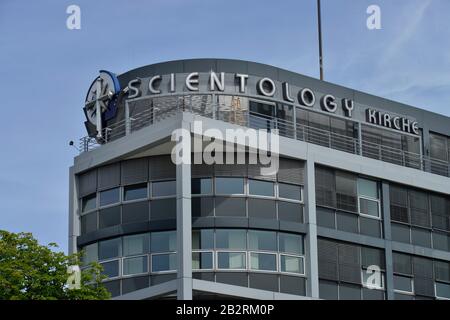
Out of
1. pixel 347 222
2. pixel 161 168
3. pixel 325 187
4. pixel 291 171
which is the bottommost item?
pixel 347 222

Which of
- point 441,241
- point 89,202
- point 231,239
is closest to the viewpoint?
point 231,239

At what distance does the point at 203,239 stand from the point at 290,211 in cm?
394

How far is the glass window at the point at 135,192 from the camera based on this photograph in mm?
41031

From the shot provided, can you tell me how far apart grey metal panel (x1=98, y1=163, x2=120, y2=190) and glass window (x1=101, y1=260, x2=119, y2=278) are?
122 inches

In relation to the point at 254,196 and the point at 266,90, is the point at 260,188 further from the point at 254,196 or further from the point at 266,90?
the point at 266,90

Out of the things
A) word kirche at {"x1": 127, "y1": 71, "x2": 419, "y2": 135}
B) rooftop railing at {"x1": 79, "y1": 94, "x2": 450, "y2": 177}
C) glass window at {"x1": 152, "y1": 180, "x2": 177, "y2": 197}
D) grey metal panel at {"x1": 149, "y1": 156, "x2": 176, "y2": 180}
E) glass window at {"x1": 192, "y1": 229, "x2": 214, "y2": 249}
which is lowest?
glass window at {"x1": 192, "y1": 229, "x2": 214, "y2": 249}

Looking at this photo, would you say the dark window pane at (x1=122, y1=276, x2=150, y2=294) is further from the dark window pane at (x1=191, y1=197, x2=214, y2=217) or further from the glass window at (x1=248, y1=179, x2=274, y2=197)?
the glass window at (x1=248, y1=179, x2=274, y2=197)

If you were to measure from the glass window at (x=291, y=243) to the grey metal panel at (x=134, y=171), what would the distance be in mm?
5969

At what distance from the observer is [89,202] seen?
4322 centimetres

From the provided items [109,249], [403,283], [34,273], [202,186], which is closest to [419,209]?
[403,283]

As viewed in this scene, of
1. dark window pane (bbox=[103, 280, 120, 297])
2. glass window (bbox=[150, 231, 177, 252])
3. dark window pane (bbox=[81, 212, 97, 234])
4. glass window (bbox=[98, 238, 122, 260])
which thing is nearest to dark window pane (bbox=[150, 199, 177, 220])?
glass window (bbox=[150, 231, 177, 252])

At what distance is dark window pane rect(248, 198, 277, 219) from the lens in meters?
40.4

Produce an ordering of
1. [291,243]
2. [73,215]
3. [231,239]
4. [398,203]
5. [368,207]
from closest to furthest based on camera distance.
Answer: [231,239], [291,243], [73,215], [368,207], [398,203]
